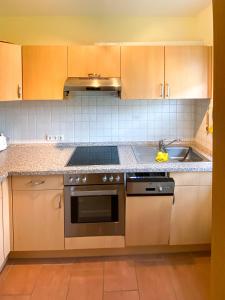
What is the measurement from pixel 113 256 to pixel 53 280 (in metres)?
0.62

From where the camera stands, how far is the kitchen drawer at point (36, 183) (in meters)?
2.71

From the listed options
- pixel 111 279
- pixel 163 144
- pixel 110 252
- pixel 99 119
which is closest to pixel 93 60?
pixel 99 119

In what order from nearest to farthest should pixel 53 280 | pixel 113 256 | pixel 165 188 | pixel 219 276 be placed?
pixel 219 276 < pixel 53 280 < pixel 165 188 < pixel 113 256

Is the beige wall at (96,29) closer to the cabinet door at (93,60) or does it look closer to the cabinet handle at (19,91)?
the cabinet door at (93,60)

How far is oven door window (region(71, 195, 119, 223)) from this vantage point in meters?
2.78

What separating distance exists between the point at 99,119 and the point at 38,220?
1371mm

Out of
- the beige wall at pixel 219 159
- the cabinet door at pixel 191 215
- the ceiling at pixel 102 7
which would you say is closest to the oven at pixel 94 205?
the cabinet door at pixel 191 215

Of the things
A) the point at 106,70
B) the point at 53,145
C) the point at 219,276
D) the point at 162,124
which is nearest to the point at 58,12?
the point at 106,70

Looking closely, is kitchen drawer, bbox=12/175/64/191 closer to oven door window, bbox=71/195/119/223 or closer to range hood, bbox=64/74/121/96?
oven door window, bbox=71/195/119/223

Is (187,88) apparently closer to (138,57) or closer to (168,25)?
(138,57)

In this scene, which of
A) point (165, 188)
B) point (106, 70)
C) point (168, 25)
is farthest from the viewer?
point (168, 25)

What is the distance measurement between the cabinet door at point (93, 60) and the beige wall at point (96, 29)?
38 cm

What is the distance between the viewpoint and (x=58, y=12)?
3258 millimetres

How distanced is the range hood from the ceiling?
2.24ft
